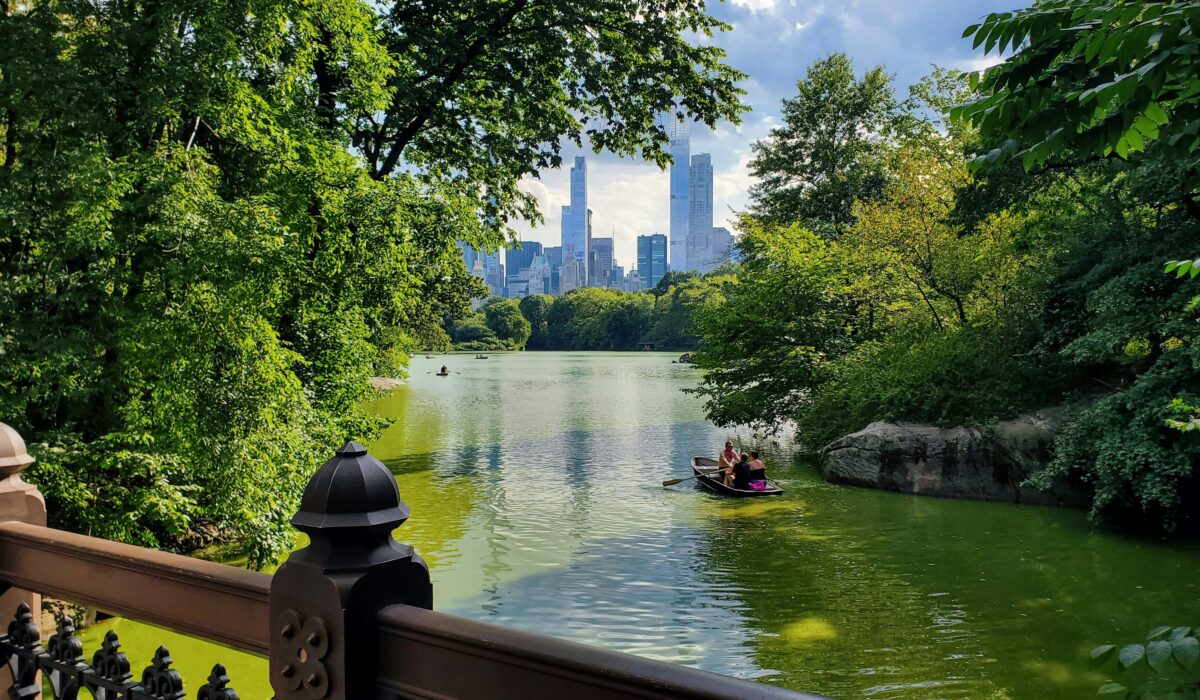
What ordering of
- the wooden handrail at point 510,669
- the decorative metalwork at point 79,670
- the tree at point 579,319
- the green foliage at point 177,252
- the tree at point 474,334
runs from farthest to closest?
the tree at point 579,319 → the tree at point 474,334 → the green foliage at point 177,252 → the decorative metalwork at point 79,670 → the wooden handrail at point 510,669

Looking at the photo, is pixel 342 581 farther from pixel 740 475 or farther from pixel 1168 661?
pixel 740 475

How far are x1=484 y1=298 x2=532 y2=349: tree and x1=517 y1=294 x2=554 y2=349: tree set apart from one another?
281cm

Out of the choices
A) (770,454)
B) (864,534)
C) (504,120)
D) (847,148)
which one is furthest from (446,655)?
(847,148)

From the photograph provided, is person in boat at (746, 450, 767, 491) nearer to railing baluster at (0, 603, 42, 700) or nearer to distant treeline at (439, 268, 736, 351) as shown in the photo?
railing baluster at (0, 603, 42, 700)

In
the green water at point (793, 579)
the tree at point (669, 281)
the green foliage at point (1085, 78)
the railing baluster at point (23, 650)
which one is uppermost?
the tree at point (669, 281)

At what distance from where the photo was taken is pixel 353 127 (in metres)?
11.9

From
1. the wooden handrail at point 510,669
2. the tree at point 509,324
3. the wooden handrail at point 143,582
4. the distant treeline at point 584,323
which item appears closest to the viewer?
the wooden handrail at point 510,669

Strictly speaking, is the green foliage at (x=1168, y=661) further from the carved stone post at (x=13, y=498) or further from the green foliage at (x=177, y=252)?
the green foliage at (x=177, y=252)

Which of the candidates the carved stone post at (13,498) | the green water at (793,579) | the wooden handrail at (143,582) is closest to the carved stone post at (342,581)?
the wooden handrail at (143,582)

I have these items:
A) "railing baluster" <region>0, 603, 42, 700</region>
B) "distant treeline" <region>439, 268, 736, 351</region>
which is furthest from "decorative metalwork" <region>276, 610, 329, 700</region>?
"distant treeline" <region>439, 268, 736, 351</region>

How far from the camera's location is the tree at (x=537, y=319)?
387 ft

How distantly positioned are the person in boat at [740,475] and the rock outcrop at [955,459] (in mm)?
2259

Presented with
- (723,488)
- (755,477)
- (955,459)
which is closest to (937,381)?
(955,459)

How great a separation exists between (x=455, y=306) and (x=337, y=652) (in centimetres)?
2251
